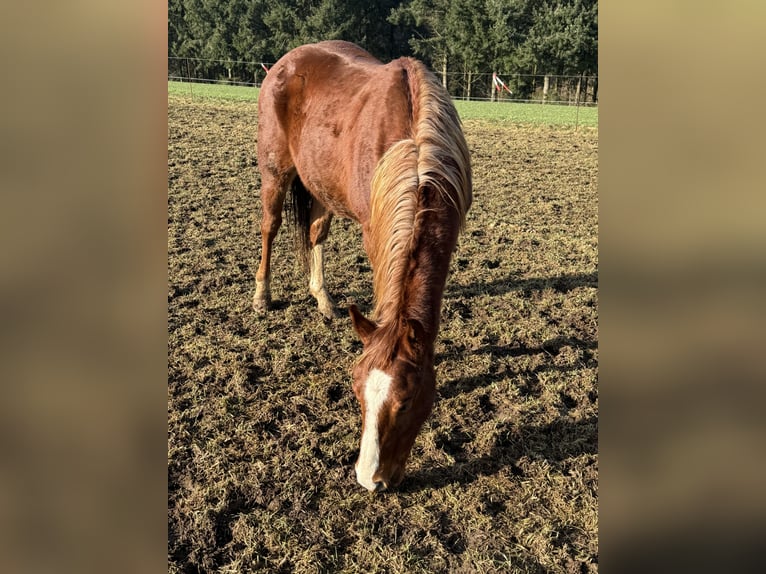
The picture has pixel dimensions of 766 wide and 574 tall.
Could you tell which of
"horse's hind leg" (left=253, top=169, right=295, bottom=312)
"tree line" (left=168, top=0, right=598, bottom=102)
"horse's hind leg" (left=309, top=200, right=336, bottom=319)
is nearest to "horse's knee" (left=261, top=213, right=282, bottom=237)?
"horse's hind leg" (left=253, top=169, right=295, bottom=312)

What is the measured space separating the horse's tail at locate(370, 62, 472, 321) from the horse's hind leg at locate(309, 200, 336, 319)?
1.53m

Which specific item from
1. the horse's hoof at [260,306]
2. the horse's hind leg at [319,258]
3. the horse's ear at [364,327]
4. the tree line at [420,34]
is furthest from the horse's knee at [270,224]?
the tree line at [420,34]

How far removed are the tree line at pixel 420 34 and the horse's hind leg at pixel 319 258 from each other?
33.7 meters

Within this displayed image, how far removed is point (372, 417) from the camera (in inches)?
89.0

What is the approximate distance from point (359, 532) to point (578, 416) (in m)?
1.69

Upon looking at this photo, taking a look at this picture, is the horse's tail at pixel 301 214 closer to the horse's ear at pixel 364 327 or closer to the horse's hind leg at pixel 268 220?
the horse's hind leg at pixel 268 220

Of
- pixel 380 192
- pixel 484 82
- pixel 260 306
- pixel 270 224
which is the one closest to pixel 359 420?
pixel 380 192

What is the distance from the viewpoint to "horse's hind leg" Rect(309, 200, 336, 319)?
15.0ft

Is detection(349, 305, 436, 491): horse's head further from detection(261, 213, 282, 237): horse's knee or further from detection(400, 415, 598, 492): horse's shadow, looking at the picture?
detection(261, 213, 282, 237): horse's knee

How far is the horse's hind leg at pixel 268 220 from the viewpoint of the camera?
4598 mm

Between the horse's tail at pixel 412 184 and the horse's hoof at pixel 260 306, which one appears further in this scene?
the horse's hoof at pixel 260 306
